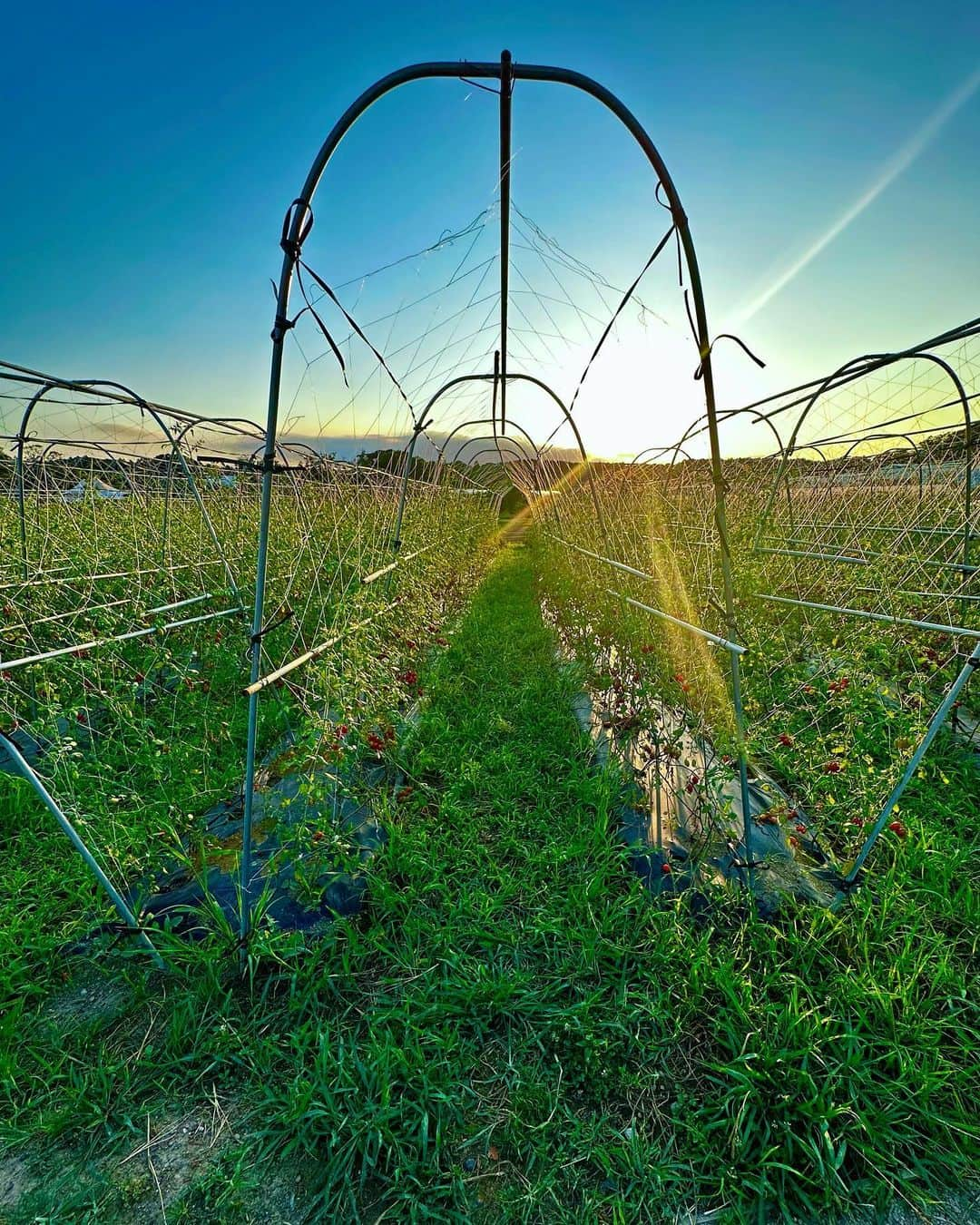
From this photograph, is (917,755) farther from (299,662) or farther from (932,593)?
(299,662)

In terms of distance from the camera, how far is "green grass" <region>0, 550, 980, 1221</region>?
1350 mm

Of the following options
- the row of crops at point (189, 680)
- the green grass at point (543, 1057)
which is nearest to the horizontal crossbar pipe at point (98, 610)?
the row of crops at point (189, 680)

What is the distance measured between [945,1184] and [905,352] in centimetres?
299

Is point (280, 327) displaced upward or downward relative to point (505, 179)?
downward

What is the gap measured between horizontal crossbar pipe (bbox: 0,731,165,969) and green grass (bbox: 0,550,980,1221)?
14 cm

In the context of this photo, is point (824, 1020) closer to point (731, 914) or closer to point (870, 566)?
point (731, 914)

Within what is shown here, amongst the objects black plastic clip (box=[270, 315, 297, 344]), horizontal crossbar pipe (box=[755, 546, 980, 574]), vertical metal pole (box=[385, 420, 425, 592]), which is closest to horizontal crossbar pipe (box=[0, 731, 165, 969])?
black plastic clip (box=[270, 315, 297, 344])

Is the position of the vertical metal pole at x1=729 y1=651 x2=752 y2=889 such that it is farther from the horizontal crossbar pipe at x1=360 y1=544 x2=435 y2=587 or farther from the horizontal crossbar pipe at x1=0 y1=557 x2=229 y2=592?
the horizontal crossbar pipe at x1=0 y1=557 x2=229 y2=592

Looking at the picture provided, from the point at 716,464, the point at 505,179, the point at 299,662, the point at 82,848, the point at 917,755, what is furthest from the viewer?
the point at 505,179

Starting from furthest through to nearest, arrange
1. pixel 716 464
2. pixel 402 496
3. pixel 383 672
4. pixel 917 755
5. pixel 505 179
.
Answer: pixel 402 496 → pixel 383 672 → pixel 505 179 → pixel 716 464 → pixel 917 755

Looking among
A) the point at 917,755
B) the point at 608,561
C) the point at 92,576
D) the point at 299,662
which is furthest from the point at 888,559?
the point at 92,576

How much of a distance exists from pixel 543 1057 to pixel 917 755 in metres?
1.73

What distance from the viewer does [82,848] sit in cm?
166

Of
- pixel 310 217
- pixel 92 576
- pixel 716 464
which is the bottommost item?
pixel 92 576
